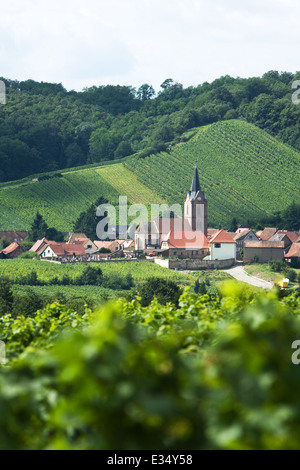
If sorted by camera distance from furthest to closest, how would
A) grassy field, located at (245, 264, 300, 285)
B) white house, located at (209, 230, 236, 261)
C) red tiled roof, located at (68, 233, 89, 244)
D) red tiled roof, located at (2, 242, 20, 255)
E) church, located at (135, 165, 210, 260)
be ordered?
red tiled roof, located at (68, 233, 89, 244)
church, located at (135, 165, 210, 260)
white house, located at (209, 230, 236, 261)
red tiled roof, located at (2, 242, 20, 255)
grassy field, located at (245, 264, 300, 285)

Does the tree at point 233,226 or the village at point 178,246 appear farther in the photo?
the tree at point 233,226

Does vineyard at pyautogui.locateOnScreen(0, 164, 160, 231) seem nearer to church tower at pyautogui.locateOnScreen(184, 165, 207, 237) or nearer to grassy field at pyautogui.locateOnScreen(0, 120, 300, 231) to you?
grassy field at pyautogui.locateOnScreen(0, 120, 300, 231)

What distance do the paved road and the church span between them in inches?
207

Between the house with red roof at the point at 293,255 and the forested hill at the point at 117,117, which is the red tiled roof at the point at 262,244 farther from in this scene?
the forested hill at the point at 117,117

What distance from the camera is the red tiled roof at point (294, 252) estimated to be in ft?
212

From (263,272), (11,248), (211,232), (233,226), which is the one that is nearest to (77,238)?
(11,248)

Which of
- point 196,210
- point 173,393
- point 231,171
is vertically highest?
point 231,171

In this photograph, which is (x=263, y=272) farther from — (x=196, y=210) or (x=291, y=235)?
(x=196, y=210)

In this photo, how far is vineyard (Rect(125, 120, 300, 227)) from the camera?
79.8 meters

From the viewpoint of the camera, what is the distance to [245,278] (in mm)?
56438

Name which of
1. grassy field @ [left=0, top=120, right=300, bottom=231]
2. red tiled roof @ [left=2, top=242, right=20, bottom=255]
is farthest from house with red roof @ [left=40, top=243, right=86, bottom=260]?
grassy field @ [left=0, top=120, right=300, bottom=231]

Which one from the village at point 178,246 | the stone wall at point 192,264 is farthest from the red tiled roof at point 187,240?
the stone wall at point 192,264

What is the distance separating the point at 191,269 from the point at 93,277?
11.5 m

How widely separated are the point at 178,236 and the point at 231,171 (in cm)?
2179
